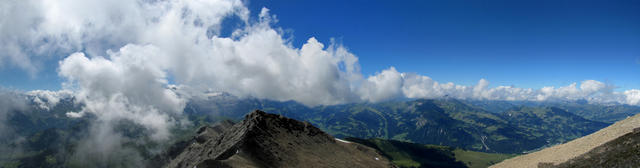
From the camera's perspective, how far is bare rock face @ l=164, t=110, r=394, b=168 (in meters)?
85.3

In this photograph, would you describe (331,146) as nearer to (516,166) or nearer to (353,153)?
(353,153)

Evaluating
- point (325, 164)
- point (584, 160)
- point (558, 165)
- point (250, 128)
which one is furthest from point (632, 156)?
point (250, 128)

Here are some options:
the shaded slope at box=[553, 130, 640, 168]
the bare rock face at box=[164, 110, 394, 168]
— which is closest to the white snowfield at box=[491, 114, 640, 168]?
the shaded slope at box=[553, 130, 640, 168]

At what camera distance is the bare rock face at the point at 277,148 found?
8531 centimetres

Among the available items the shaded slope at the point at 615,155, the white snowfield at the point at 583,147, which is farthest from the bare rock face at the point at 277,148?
the shaded slope at the point at 615,155

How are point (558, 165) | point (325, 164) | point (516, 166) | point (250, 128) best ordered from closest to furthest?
1. point (558, 165)
2. point (516, 166)
3. point (325, 164)
4. point (250, 128)

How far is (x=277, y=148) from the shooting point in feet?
320

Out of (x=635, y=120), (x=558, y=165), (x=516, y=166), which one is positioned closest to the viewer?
(x=558, y=165)

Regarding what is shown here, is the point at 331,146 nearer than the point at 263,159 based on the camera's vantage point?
No

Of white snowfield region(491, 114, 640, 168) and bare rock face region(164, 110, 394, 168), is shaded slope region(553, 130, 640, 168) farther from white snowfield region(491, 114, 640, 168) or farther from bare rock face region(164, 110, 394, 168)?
bare rock face region(164, 110, 394, 168)

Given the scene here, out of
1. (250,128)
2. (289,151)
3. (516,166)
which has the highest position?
(250,128)

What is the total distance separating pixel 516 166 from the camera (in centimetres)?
7831

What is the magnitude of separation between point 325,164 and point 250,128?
32473mm

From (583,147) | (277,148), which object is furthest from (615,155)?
(277,148)
